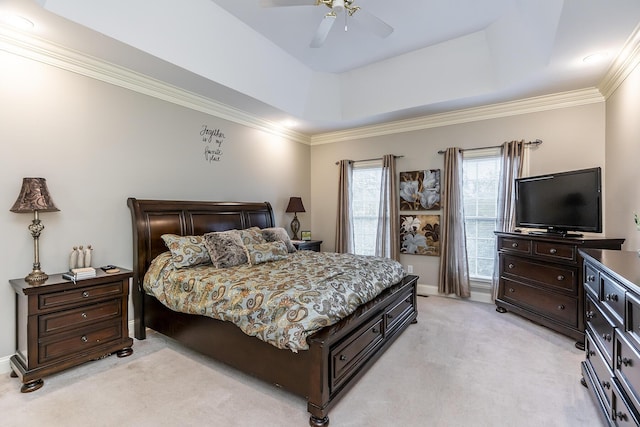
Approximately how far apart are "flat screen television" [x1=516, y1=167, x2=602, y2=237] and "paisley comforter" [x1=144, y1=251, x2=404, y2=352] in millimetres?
1829

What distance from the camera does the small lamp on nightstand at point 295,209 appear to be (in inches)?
212

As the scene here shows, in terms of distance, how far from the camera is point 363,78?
462 cm

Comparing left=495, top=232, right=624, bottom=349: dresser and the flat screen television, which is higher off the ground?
the flat screen television

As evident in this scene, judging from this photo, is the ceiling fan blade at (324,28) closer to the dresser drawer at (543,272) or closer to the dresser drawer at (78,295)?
the dresser drawer at (78,295)

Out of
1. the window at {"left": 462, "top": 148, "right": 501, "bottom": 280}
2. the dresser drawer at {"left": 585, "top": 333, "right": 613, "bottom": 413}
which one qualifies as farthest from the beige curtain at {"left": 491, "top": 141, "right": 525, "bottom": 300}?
the dresser drawer at {"left": 585, "top": 333, "right": 613, "bottom": 413}

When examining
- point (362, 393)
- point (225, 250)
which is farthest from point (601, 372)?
point (225, 250)

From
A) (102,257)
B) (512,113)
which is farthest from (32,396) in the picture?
(512,113)

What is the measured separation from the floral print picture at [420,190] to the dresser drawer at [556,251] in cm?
158

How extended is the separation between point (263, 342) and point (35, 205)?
214 centimetres

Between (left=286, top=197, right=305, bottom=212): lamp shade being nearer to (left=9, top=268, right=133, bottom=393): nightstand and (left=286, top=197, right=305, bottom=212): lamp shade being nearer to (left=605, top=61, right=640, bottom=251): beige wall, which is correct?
(left=9, top=268, right=133, bottom=393): nightstand

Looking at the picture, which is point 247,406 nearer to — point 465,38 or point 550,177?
point 550,177

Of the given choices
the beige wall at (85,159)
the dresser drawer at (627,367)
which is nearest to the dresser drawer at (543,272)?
the dresser drawer at (627,367)

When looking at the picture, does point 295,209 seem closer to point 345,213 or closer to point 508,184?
point 345,213

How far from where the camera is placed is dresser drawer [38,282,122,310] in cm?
240
